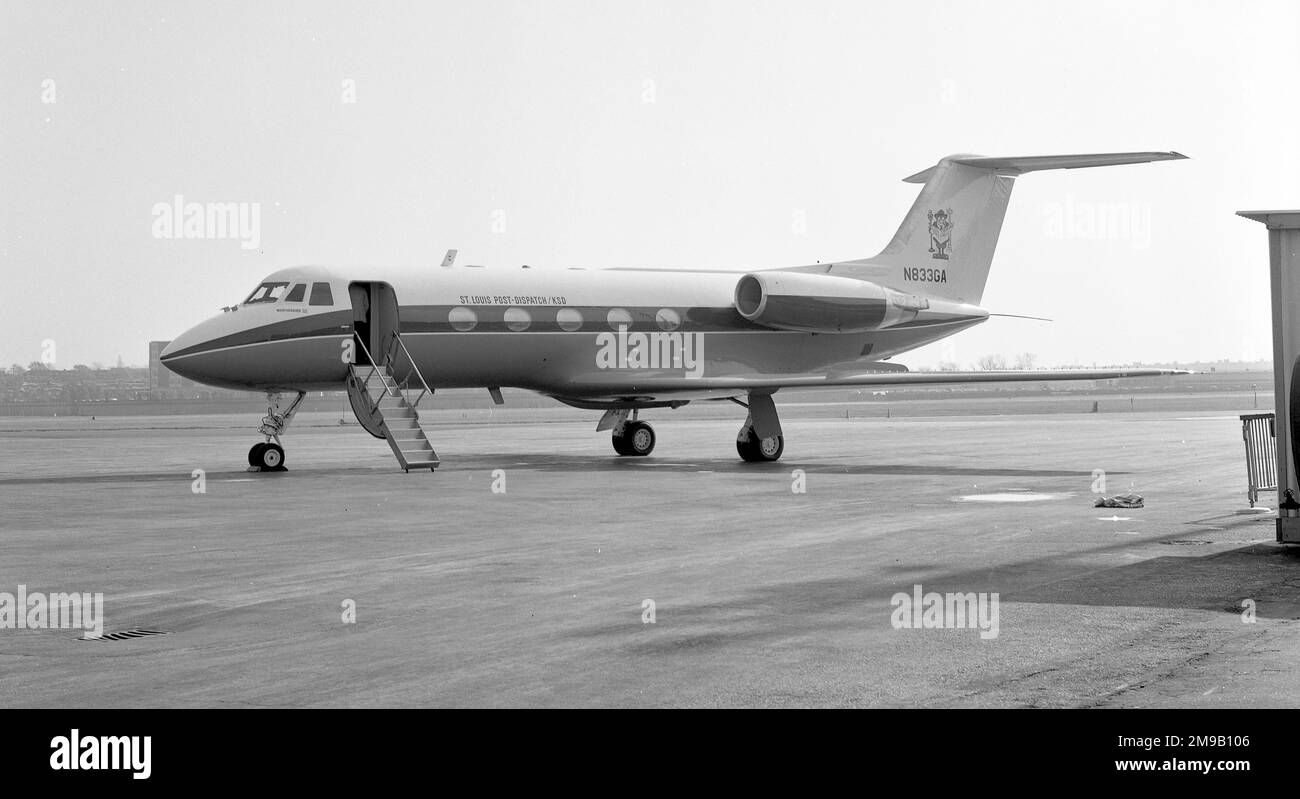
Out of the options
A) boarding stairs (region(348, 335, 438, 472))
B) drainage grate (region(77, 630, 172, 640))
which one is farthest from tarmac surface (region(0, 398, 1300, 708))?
boarding stairs (region(348, 335, 438, 472))

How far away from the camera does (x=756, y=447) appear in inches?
1078

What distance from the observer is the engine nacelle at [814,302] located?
28.3 metres

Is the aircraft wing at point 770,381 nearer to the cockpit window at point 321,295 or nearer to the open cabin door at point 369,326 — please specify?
the open cabin door at point 369,326

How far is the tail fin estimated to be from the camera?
3128cm

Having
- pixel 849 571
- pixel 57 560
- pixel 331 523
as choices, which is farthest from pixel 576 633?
pixel 331 523

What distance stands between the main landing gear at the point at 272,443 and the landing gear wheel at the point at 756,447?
8.49m

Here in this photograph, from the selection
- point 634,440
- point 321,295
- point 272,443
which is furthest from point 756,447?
point 272,443

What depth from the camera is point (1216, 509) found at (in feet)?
54.0

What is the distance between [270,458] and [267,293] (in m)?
2.96

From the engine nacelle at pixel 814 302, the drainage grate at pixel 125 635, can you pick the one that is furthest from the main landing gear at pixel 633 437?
the drainage grate at pixel 125 635

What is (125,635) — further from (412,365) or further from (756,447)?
(756,447)

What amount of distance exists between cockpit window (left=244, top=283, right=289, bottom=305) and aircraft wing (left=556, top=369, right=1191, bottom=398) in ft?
19.4
